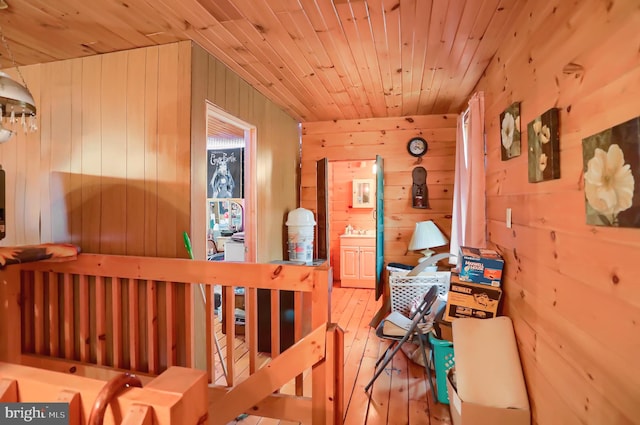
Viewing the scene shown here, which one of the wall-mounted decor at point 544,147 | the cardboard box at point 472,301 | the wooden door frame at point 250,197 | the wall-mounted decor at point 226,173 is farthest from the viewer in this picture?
the wall-mounted decor at point 226,173

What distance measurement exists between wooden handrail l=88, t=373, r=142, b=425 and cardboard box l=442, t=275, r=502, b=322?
1.97 m

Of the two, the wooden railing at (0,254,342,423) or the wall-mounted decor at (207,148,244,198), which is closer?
the wooden railing at (0,254,342,423)

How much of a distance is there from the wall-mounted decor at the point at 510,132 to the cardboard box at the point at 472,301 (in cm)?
86

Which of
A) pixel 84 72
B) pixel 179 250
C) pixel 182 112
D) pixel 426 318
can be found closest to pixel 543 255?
pixel 426 318

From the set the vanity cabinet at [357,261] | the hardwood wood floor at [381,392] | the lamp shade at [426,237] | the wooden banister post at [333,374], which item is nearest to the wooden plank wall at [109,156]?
the wooden banister post at [333,374]

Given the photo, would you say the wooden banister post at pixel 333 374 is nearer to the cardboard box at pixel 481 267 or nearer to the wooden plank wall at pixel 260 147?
the cardboard box at pixel 481 267

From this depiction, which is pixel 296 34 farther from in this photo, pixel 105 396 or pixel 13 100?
pixel 105 396

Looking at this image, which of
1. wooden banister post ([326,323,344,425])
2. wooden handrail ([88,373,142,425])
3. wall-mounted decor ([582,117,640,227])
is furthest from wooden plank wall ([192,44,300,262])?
wall-mounted decor ([582,117,640,227])

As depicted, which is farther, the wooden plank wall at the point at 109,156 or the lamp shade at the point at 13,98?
the wooden plank wall at the point at 109,156

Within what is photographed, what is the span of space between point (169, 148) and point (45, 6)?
37.9 inches

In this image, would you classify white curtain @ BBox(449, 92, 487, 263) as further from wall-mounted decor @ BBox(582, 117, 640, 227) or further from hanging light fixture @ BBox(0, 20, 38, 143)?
hanging light fixture @ BBox(0, 20, 38, 143)

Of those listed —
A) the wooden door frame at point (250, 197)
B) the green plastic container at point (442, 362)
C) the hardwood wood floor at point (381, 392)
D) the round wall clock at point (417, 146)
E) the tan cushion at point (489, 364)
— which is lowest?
the hardwood wood floor at point (381, 392)

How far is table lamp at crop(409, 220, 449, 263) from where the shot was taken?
3.85 metres

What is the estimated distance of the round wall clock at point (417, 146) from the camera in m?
4.13
